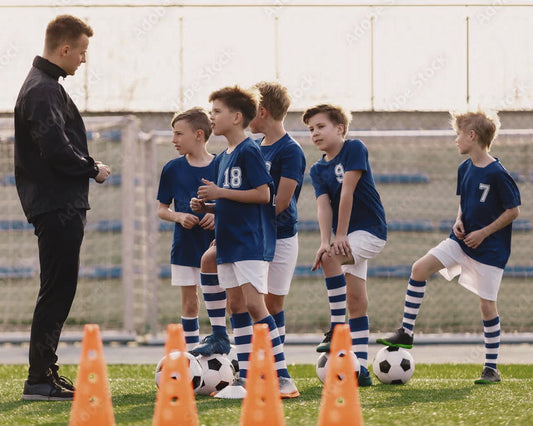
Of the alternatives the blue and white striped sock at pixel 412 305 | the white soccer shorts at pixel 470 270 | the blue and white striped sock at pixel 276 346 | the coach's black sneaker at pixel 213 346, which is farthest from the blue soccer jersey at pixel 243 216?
the white soccer shorts at pixel 470 270

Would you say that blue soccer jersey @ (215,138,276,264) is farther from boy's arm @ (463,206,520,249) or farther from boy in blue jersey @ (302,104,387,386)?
boy's arm @ (463,206,520,249)

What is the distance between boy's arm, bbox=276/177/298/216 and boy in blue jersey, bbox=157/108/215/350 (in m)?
0.66

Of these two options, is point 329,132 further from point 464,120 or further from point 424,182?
point 424,182

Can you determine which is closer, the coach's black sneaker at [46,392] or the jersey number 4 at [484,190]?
the coach's black sneaker at [46,392]

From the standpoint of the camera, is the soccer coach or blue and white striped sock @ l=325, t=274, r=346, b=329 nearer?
the soccer coach

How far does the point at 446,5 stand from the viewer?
1153 centimetres

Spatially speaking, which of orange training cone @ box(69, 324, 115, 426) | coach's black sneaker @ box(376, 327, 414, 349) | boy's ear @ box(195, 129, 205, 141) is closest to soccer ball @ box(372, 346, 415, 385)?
coach's black sneaker @ box(376, 327, 414, 349)

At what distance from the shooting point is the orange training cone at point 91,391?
377 cm

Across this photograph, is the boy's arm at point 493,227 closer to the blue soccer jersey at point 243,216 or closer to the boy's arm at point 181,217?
the blue soccer jersey at point 243,216

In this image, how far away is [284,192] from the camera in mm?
5234

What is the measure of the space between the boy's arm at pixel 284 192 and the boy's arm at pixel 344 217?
40 cm

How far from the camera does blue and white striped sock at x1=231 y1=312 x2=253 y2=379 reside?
192 inches

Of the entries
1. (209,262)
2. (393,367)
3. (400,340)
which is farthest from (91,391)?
(400,340)

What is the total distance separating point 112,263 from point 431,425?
6.65m
